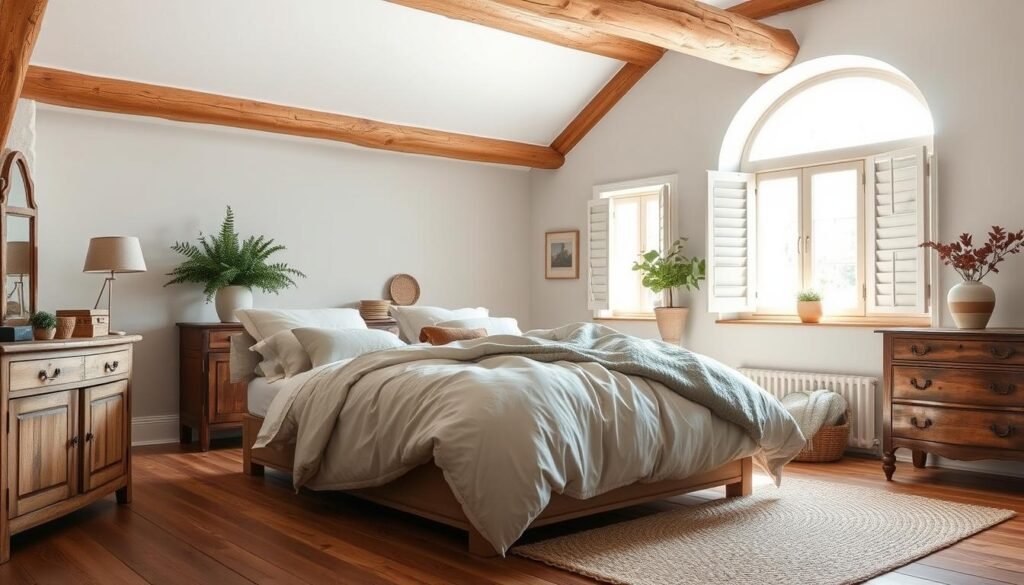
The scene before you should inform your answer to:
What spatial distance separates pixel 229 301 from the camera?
5.95 meters

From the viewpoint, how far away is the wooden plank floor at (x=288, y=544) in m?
3.06

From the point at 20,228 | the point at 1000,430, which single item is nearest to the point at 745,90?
the point at 1000,430

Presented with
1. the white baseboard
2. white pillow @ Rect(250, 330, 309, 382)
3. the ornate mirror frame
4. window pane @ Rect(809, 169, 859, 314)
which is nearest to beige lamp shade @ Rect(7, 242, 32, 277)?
the ornate mirror frame

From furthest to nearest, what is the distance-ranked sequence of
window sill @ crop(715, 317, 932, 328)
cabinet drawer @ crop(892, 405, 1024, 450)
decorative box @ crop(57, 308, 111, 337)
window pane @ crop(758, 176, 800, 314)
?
1. window pane @ crop(758, 176, 800, 314)
2. window sill @ crop(715, 317, 932, 328)
3. cabinet drawer @ crop(892, 405, 1024, 450)
4. decorative box @ crop(57, 308, 111, 337)

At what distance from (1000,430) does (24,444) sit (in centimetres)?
435

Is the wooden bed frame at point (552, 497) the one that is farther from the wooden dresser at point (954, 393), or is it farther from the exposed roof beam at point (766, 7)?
the exposed roof beam at point (766, 7)

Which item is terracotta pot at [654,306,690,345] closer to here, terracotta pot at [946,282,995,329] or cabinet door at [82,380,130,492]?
terracotta pot at [946,282,995,329]

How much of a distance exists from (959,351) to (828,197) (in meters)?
1.84

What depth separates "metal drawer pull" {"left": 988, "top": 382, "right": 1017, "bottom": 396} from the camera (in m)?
4.36

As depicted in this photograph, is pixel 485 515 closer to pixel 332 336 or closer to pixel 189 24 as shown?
Answer: pixel 332 336

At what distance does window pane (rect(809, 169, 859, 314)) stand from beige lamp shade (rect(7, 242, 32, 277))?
4785 millimetres

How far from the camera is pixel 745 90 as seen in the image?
6.34 metres

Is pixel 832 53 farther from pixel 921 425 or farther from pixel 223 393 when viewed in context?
pixel 223 393

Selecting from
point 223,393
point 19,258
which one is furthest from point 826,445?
point 19,258
